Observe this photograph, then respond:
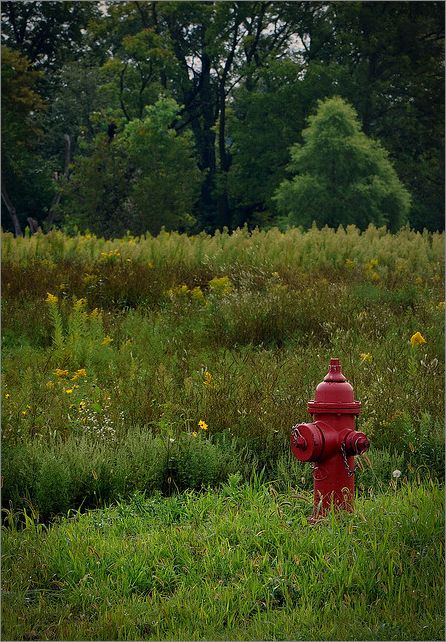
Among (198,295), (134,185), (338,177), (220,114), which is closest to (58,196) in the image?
(134,185)

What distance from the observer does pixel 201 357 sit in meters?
9.02

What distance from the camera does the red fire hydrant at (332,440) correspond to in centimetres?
466

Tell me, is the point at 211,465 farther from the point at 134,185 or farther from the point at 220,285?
the point at 134,185

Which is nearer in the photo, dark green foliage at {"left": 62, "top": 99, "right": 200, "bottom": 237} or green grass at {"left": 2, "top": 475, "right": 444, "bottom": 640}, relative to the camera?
green grass at {"left": 2, "top": 475, "right": 444, "bottom": 640}

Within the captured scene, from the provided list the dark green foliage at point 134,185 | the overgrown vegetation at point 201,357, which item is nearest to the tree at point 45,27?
the dark green foliage at point 134,185

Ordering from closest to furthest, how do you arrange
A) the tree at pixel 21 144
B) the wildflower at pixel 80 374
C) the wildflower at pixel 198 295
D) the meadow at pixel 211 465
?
Result: 1. the meadow at pixel 211 465
2. the wildflower at pixel 80 374
3. the wildflower at pixel 198 295
4. the tree at pixel 21 144

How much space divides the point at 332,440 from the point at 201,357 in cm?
441

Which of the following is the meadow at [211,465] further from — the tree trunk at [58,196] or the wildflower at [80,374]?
the tree trunk at [58,196]

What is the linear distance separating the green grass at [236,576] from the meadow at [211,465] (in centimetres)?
1

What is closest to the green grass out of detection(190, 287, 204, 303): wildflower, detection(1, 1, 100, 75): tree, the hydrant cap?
the hydrant cap

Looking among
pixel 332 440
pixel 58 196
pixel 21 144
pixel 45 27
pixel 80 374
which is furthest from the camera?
pixel 58 196

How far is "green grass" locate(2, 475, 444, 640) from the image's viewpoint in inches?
152

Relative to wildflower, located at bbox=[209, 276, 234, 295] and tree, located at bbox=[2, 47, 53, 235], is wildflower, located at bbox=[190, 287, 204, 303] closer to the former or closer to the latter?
wildflower, located at bbox=[209, 276, 234, 295]

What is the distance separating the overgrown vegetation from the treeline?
15.2 metres
